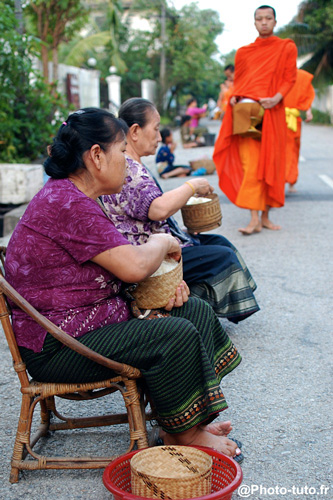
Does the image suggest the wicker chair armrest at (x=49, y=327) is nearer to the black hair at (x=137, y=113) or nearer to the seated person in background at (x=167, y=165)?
the black hair at (x=137, y=113)

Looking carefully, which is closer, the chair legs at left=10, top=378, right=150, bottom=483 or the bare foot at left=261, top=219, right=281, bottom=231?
the chair legs at left=10, top=378, right=150, bottom=483

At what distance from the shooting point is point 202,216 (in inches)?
156

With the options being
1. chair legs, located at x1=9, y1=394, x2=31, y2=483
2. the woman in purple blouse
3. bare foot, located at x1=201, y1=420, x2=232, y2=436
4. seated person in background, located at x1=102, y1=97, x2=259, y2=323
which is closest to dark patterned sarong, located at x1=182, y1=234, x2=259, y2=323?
seated person in background, located at x1=102, y1=97, x2=259, y2=323

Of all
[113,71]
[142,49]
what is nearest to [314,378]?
[113,71]

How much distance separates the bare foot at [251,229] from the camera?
6.93m

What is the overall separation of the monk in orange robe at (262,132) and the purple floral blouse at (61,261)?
15.2 ft

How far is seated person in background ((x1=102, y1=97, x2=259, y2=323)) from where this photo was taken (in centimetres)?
327

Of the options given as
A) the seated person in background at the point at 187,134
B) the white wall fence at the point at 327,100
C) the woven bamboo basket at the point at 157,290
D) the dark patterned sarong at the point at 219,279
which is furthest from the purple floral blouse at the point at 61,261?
the white wall fence at the point at 327,100

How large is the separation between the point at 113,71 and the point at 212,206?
2906cm

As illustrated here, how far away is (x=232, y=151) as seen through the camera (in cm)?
705

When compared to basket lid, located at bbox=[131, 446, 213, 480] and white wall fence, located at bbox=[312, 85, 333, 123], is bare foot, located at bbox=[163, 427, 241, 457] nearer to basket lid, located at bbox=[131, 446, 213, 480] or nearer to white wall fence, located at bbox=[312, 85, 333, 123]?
basket lid, located at bbox=[131, 446, 213, 480]

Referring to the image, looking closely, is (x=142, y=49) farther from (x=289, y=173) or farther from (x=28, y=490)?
(x=28, y=490)

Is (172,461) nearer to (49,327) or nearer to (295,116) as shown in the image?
(49,327)

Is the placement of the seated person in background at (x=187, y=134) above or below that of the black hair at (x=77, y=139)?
below
